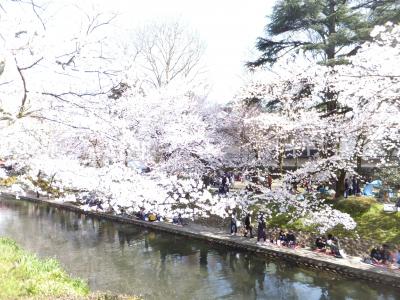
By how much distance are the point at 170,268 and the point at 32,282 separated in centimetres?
924

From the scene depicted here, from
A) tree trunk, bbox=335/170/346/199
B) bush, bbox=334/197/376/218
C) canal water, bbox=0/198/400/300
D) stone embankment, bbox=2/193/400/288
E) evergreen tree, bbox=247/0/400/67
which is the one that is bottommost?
canal water, bbox=0/198/400/300

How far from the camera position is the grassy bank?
715cm

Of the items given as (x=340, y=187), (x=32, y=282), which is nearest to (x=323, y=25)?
(x=340, y=187)

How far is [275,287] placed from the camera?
563 inches

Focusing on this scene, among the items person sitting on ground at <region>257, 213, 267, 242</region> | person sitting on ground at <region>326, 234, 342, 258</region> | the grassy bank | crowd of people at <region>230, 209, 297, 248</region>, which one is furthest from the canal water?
the grassy bank

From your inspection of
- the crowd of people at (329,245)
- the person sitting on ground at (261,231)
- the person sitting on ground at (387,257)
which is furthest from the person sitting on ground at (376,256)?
the person sitting on ground at (261,231)

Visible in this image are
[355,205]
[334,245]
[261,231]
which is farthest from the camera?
[355,205]

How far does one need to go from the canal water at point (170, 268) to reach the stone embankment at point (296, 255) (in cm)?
33

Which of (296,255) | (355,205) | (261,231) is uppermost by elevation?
(355,205)

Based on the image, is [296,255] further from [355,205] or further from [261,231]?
[355,205]

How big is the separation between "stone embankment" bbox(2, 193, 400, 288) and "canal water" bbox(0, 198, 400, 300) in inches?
12.9

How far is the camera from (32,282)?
7.95 metres

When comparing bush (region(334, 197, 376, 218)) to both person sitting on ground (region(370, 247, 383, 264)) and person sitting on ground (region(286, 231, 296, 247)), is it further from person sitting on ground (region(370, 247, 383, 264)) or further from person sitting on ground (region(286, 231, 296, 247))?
person sitting on ground (region(370, 247, 383, 264))

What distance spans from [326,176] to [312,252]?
4.48 meters
